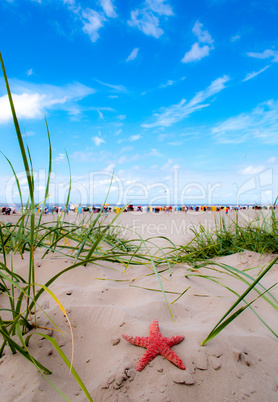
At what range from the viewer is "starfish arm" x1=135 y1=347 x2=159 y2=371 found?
2.78 feet

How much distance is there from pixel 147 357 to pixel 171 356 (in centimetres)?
9

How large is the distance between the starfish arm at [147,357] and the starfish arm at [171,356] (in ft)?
0.09

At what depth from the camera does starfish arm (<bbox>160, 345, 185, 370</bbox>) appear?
0.85 meters

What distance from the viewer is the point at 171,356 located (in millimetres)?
869

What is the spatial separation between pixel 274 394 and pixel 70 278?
1.30 m

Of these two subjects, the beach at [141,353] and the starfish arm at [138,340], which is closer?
the beach at [141,353]

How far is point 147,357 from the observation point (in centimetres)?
86

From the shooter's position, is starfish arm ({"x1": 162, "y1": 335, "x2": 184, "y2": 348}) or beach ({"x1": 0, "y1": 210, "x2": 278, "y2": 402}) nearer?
beach ({"x1": 0, "y1": 210, "x2": 278, "y2": 402})

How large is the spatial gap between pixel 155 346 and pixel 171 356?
7 cm

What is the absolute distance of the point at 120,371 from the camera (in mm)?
833

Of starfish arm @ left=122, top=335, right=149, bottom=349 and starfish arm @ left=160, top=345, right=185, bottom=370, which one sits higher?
starfish arm @ left=122, top=335, right=149, bottom=349

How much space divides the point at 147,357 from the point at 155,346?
51 mm

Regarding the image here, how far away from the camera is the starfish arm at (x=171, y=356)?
0.85 meters

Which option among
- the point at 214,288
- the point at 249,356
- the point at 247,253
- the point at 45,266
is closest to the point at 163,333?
the point at 249,356
